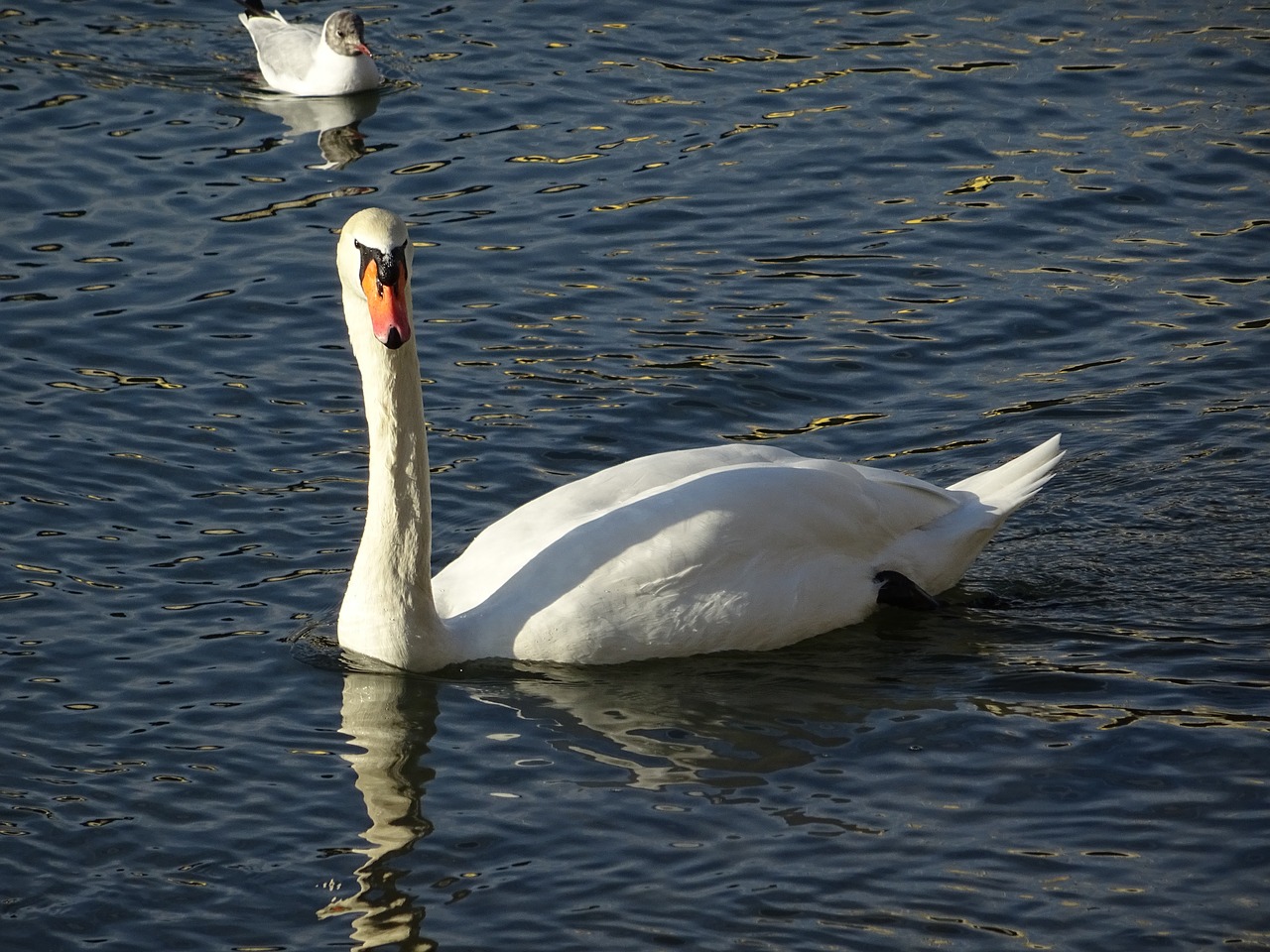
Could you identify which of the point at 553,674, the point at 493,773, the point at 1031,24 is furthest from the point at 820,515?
the point at 1031,24

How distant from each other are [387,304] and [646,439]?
309 cm

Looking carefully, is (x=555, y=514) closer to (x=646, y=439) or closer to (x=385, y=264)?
(x=385, y=264)

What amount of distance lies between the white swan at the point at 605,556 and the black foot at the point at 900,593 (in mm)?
99

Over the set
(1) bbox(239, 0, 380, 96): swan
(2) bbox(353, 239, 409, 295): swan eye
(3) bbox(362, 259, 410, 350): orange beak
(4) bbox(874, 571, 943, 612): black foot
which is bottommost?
(4) bbox(874, 571, 943, 612): black foot

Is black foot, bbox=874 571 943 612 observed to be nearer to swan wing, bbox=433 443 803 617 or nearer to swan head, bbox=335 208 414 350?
swan wing, bbox=433 443 803 617

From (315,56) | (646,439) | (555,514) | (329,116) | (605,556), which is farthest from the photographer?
(315,56)

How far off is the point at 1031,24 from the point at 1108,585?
28.8 feet

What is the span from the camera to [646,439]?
1020 cm

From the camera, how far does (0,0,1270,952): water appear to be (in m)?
6.53

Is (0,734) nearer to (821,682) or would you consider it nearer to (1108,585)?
(821,682)

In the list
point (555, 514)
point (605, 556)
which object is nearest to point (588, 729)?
point (605, 556)

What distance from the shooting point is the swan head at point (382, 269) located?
729cm

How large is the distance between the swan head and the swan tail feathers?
278cm

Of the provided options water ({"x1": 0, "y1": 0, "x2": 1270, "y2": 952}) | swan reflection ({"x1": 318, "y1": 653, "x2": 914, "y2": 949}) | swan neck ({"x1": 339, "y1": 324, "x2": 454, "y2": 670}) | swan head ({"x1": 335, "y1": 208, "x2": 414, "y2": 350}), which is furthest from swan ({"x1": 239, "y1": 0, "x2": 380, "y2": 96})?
swan reflection ({"x1": 318, "y1": 653, "x2": 914, "y2": 949})
